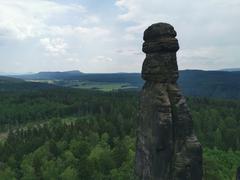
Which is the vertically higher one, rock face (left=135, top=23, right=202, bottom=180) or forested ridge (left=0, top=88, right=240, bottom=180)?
rock face (left=135, top=23, right=202, bottom=180)

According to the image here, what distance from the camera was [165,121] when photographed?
30.0m

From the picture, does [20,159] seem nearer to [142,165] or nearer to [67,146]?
[67,146]

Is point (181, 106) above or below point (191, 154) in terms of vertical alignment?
above

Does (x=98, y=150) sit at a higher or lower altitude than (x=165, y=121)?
lower

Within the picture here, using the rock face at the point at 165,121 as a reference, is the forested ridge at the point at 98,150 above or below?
below

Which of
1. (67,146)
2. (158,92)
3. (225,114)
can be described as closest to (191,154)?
(158,92)

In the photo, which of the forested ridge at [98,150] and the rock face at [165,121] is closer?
the rock face at [165,121]

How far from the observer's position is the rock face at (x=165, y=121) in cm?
3002

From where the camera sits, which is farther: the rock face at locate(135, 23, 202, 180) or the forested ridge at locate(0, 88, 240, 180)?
the forested ridge at locate(0, 88, 240, 180)

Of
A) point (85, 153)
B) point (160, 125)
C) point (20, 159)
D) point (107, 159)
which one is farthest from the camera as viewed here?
point (20, 159)

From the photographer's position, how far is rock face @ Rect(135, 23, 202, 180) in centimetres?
3002

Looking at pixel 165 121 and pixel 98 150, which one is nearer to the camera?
pixel 165 121

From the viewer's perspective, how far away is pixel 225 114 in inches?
7303

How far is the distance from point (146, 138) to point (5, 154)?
11840 cm
